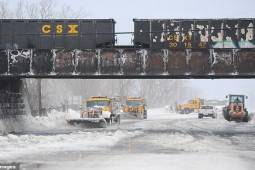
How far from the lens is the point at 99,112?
36344 millimetres

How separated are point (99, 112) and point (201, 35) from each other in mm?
10374

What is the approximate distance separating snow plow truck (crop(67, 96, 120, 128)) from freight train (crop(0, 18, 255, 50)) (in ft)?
18.2

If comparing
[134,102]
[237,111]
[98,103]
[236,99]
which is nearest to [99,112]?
[98,103]

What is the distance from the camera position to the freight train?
3152cm

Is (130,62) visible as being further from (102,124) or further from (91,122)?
(102,124)

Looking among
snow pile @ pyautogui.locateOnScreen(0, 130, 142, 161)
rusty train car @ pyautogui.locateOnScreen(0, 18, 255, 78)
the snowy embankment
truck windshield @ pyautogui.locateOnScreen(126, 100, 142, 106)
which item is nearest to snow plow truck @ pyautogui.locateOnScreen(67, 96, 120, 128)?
the snowy embankment

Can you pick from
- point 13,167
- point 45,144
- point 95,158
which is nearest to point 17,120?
point 45,144

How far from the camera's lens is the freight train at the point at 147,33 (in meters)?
31.5

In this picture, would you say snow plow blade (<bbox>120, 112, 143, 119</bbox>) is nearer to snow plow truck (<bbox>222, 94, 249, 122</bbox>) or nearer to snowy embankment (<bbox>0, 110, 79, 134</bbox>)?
snow plow truck (<bbox>222, 94, 249, 122</bbox>)

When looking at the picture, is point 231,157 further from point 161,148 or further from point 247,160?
point 161,148

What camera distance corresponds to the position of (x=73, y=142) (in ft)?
68.5

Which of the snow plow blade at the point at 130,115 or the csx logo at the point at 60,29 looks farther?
the snow plow blade at the point at 130,115

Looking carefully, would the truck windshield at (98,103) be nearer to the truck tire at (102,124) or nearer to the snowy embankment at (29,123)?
the truck tire at (102,124)

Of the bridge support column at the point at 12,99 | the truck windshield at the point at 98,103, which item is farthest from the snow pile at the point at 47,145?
the truck windshield at the point at 98,103
